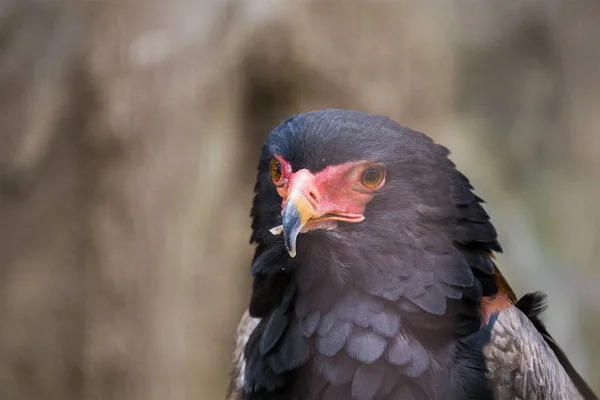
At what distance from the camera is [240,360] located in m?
2.61

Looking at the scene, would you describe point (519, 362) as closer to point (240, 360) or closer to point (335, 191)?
point (335, 191)

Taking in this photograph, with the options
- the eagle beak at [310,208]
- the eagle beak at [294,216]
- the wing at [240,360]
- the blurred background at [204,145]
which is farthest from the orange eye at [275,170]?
the blurred background at [204,145]

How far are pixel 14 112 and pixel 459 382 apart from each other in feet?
10.8

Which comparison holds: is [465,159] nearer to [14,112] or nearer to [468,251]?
[468,251]

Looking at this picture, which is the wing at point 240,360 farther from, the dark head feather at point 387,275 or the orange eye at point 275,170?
the orange eye at point 275,170

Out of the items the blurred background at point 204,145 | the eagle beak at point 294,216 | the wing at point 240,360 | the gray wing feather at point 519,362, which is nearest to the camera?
the eagle beak at point 294,216

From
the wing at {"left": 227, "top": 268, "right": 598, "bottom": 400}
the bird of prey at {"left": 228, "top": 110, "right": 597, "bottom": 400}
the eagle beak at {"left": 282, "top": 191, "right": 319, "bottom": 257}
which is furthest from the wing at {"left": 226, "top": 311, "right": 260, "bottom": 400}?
the eagle beak at {"left": 282, "top": 191, "right": 319, "bottom": 257}

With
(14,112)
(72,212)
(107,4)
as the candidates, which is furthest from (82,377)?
(107,4)

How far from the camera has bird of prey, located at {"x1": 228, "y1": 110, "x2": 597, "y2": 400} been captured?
2.06 m

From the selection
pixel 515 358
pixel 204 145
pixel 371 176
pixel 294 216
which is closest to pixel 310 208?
pixel 294 216

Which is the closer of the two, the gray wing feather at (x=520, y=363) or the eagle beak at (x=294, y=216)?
the eagle beak at (x=294, y=216)

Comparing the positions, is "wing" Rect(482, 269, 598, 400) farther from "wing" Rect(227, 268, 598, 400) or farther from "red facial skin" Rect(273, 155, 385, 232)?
"red facial skin" Rect(273, 155, 385, 232)

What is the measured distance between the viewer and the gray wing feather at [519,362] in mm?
2154

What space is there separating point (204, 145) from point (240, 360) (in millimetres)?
1686
